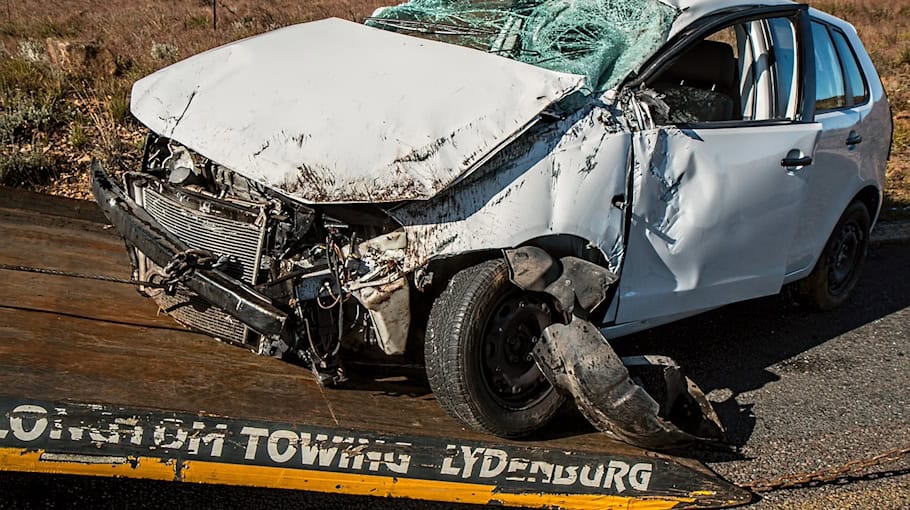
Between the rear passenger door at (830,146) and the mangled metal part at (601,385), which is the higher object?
Answer: the rear passenger door at (830,146)

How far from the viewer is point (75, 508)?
327cm

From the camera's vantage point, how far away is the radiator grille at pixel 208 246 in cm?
339

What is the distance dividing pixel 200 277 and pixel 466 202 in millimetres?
1049

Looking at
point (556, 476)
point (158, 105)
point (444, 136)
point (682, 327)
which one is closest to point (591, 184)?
point (444, 136)

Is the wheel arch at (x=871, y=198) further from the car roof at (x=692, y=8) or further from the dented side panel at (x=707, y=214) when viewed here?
A: the car roof at (x=692, y=8)

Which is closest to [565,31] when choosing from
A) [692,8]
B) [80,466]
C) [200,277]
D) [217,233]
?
[692,8]

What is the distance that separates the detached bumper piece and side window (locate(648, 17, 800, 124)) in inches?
93.6

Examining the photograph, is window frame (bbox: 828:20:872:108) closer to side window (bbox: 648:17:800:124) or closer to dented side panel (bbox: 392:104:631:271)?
side window (bbox: 648:17:800:124)

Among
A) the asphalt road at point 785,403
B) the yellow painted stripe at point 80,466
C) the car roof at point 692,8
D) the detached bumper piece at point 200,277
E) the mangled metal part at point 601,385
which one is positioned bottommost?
the asphalt road at point 785,403

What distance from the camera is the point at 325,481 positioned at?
3.10 m

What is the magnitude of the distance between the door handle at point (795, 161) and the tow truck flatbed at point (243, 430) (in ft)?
5.30

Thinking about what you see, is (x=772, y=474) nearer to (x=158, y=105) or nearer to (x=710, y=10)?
(x=710, y=10)

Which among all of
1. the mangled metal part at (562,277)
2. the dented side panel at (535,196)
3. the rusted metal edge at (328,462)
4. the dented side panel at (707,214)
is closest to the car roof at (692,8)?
the dented side panel at (707,214)

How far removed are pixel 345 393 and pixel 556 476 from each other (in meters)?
0.93
